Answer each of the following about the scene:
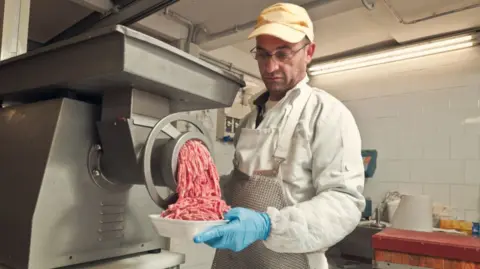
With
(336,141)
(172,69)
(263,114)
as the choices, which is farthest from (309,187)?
(172,69)

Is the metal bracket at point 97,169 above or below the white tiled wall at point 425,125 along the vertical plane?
below

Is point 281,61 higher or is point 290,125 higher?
point 281,61

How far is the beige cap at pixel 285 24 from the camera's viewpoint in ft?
3.96

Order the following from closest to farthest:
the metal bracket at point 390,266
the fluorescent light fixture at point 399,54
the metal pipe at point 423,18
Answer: the metal bracket at point 390,266, the metal pipe at point 423,18, the fluorescent light fixture at point 399,54

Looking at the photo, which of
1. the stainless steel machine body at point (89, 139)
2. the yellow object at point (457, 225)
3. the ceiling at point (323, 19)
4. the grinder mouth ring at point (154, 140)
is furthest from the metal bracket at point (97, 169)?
the yellow object at point (457, 225)

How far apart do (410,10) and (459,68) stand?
32.7 inches

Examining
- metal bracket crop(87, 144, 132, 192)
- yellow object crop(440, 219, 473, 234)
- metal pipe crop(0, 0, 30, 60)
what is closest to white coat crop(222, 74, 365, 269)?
metal bracket crop(87, 144, 132, 192)

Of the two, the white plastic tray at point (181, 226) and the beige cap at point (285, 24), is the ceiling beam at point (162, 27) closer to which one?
the beige cap at point (285, 24)

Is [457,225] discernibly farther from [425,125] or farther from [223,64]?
[223,64]

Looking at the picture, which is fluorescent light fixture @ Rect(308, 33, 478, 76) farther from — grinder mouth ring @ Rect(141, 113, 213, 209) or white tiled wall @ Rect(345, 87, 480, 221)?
grinder mouth ring @ Rect(141, 113, 213, 209)

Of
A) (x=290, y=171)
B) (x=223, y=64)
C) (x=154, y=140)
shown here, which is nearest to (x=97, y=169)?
(x=154, y=140)

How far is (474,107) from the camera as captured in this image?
9.37ft

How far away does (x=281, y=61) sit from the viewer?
128 cm

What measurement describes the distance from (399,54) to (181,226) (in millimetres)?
2835
